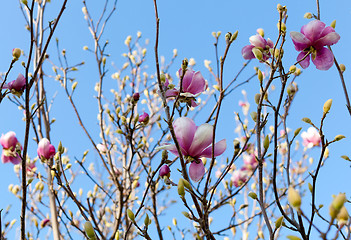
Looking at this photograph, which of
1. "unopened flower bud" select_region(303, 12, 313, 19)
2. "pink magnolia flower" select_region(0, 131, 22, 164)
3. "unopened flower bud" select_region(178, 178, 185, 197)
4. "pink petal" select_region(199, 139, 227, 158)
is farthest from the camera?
"pink magnolia flower" select_region(0, 131, 22, 164)

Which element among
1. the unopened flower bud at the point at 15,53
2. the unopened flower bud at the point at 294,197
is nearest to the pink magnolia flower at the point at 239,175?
the unopened flower bud at the point at 15,53

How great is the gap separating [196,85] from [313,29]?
20.6 inches

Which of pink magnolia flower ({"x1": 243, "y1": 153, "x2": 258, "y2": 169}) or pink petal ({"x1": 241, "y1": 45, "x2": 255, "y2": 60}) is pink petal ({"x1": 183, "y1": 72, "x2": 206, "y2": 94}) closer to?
pink petal ({"x1": 241, "y1": 45, "x2": 255, "y2": 60})

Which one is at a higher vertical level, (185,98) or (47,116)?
(47,116)

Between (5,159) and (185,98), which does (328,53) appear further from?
(5,159)

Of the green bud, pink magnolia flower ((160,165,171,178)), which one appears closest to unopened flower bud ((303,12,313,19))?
the green bud

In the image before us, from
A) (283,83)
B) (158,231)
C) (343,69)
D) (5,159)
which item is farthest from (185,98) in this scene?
(5,159)

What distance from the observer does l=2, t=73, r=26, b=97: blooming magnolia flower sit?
4.78 ft

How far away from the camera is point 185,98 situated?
3.98 ft

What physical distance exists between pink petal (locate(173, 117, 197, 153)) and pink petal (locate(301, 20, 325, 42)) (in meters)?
0.64

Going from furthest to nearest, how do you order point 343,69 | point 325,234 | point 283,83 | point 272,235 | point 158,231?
point 158,231, point 343,69, point 283,83, point 272,235, point 325,234

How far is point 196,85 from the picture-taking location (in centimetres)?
124

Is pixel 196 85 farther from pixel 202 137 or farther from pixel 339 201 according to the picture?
pixel 339 201

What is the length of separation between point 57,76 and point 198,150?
1946mm
